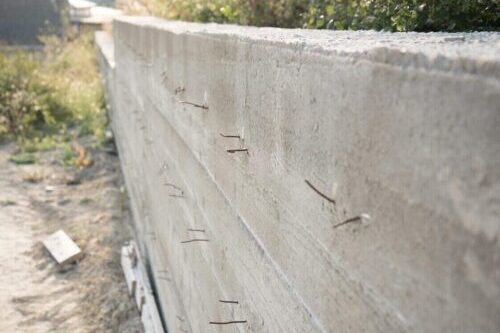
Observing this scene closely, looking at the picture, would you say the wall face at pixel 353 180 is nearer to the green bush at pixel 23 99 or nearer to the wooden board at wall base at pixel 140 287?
the wooden board at wall base at pixel 140 287

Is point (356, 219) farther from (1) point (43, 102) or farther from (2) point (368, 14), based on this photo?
(1) point (43, 102)

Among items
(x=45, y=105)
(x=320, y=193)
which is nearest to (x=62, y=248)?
(x=320, y=193)

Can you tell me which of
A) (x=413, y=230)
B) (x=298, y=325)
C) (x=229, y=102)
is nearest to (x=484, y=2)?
(x=229, y=102)

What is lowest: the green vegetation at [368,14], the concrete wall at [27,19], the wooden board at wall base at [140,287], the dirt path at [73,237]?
the dirt path at [73,237]

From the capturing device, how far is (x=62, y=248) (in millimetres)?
6145

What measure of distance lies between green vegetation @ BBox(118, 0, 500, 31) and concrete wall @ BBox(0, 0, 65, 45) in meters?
17.9

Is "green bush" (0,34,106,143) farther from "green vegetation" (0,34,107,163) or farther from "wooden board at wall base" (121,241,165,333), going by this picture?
"wooden board at wall base" (121,241,165,333)

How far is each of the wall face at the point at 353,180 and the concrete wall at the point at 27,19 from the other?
2010 cm

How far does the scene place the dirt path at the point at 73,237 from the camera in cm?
499

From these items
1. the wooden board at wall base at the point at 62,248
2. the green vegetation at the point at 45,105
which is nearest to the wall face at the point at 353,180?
the wooden board at wall base at the point at 62,248

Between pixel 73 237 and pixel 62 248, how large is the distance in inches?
21.9

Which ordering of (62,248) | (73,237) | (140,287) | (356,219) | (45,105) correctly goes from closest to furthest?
1. (356,219)
2. (140,287)
3. (62,248)
4. (73,237)
5. (45,105)

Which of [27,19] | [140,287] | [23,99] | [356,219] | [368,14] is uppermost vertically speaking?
[368,14]

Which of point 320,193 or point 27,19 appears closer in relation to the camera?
point 320,193
